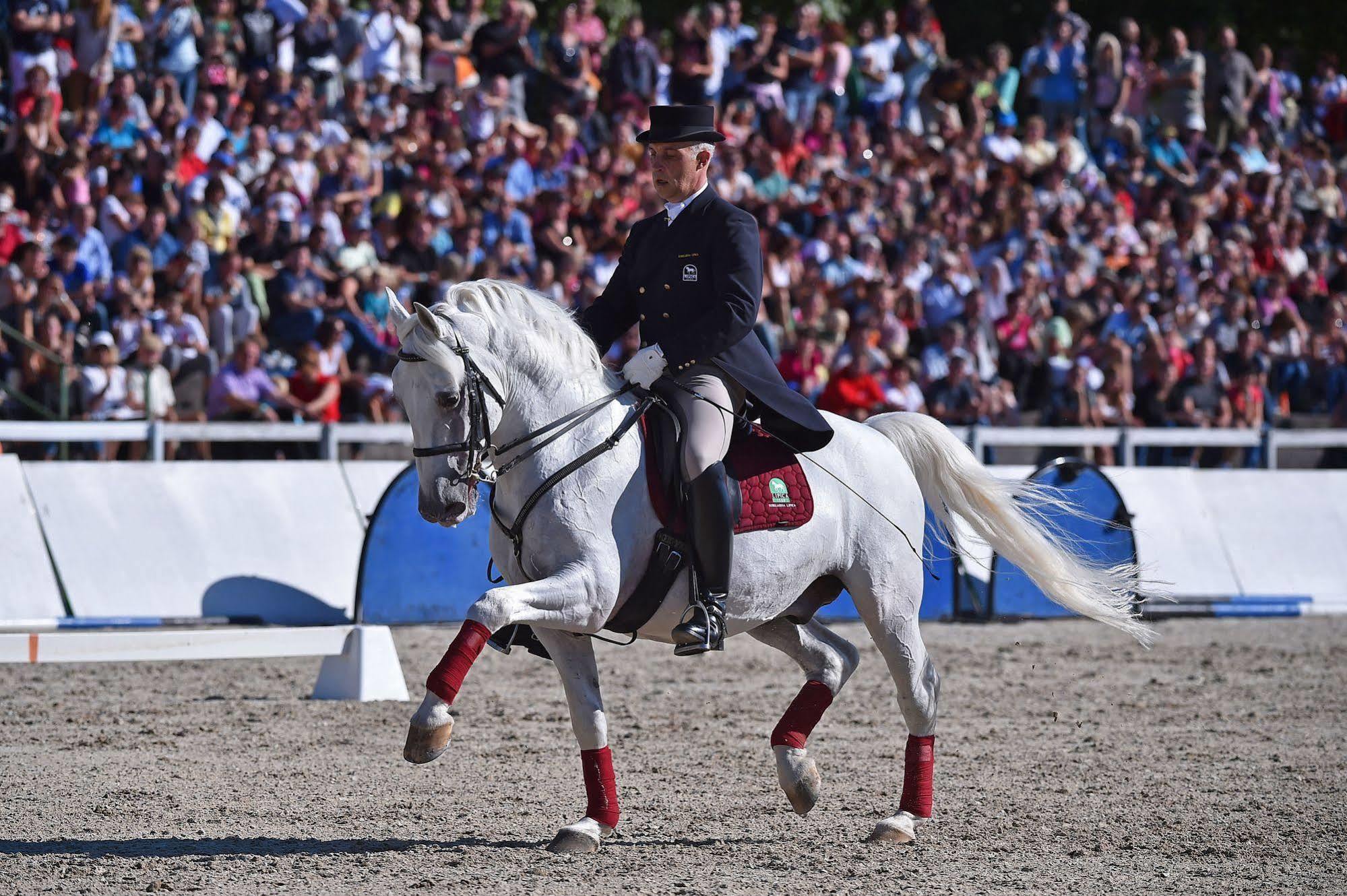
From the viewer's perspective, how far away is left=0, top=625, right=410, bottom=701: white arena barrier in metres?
8.08

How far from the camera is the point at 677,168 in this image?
6.29 metres

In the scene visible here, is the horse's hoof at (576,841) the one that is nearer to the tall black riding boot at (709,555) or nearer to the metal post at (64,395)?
the tall black riding boot at (709,555)

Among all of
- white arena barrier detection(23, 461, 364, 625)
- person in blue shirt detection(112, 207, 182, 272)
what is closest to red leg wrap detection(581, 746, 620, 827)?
white arena barrier detection(23, 461, 364, 625)

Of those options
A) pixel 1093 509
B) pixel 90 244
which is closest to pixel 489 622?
pixel 1093 509

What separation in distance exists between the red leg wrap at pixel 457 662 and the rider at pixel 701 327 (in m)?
0.84

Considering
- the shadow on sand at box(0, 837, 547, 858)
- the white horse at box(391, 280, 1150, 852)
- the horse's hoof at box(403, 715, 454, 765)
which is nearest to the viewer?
the horse's hoof at box(403, 715, 454, 765)

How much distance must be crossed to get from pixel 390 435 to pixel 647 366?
7.05m

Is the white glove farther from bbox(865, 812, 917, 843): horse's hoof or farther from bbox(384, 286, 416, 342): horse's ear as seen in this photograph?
bbox(865, 812, 917, 843): horse's hoof

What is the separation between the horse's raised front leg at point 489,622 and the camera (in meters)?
5.35

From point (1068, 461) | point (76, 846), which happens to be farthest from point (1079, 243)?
point (76, 846)

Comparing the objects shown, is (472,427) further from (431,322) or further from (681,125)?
(681,125)

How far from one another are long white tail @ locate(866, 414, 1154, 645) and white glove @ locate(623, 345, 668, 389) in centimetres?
141

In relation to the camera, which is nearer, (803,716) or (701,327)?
(701,327)

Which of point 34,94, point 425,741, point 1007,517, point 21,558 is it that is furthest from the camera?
point 34,94
